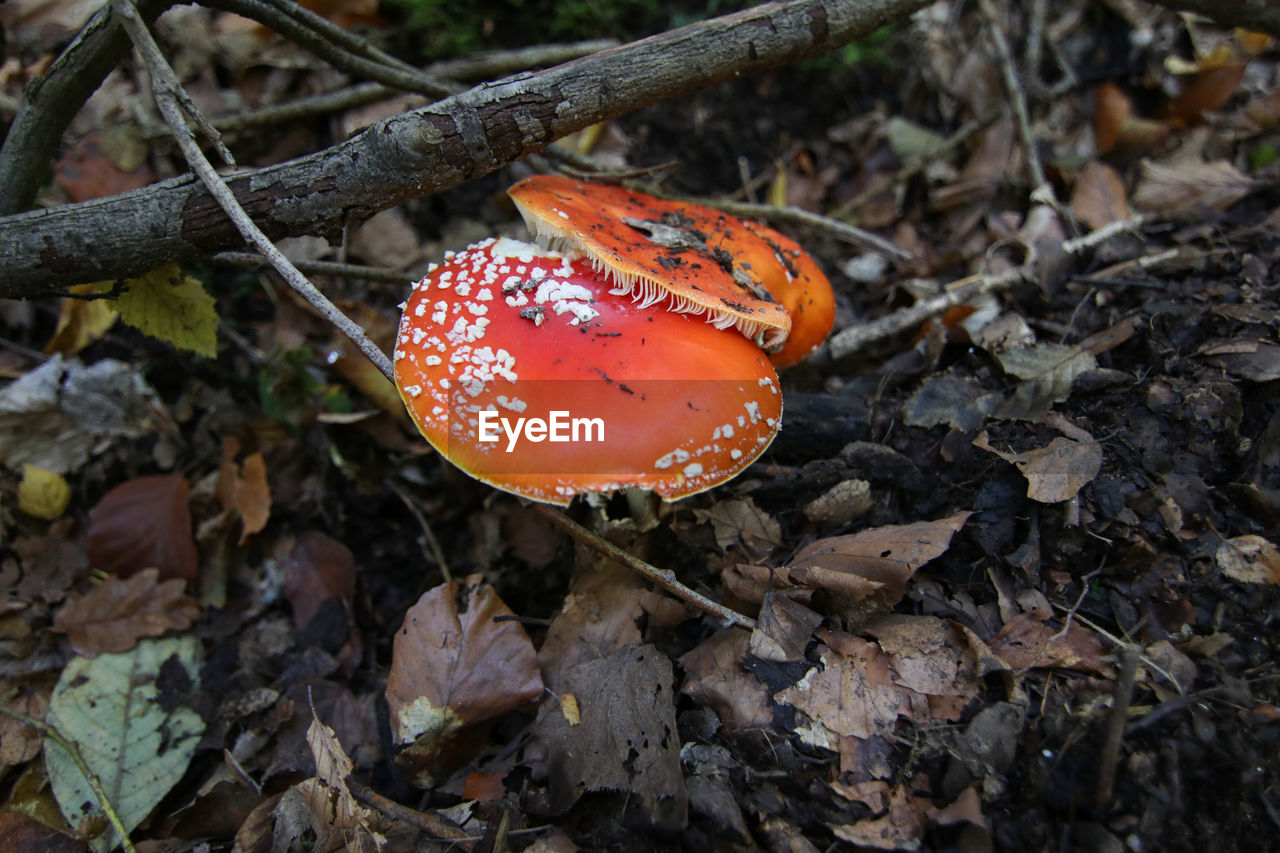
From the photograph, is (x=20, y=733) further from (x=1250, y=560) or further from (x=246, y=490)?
(x=1250, y=560)

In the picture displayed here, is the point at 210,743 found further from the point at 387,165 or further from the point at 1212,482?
the point at 1212,482

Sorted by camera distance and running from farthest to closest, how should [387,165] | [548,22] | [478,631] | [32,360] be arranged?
[548,22], [32,360], [478,631], [387,165]

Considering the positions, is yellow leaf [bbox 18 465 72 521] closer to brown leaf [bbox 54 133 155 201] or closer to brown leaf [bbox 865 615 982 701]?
brown leaf [bbox 54 133 155 201]

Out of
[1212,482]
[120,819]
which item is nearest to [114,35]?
[120,819]

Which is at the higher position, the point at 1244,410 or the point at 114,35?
the point at 114,35

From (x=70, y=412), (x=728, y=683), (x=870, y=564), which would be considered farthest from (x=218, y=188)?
(x=870, y=564)

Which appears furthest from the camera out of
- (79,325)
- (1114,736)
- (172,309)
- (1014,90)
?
(1014,90)

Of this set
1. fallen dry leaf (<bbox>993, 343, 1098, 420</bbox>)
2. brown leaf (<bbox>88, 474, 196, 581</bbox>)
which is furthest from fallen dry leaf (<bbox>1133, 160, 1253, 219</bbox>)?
brown leaf (<bbox>88, 474, 196, 581</bbox>)
